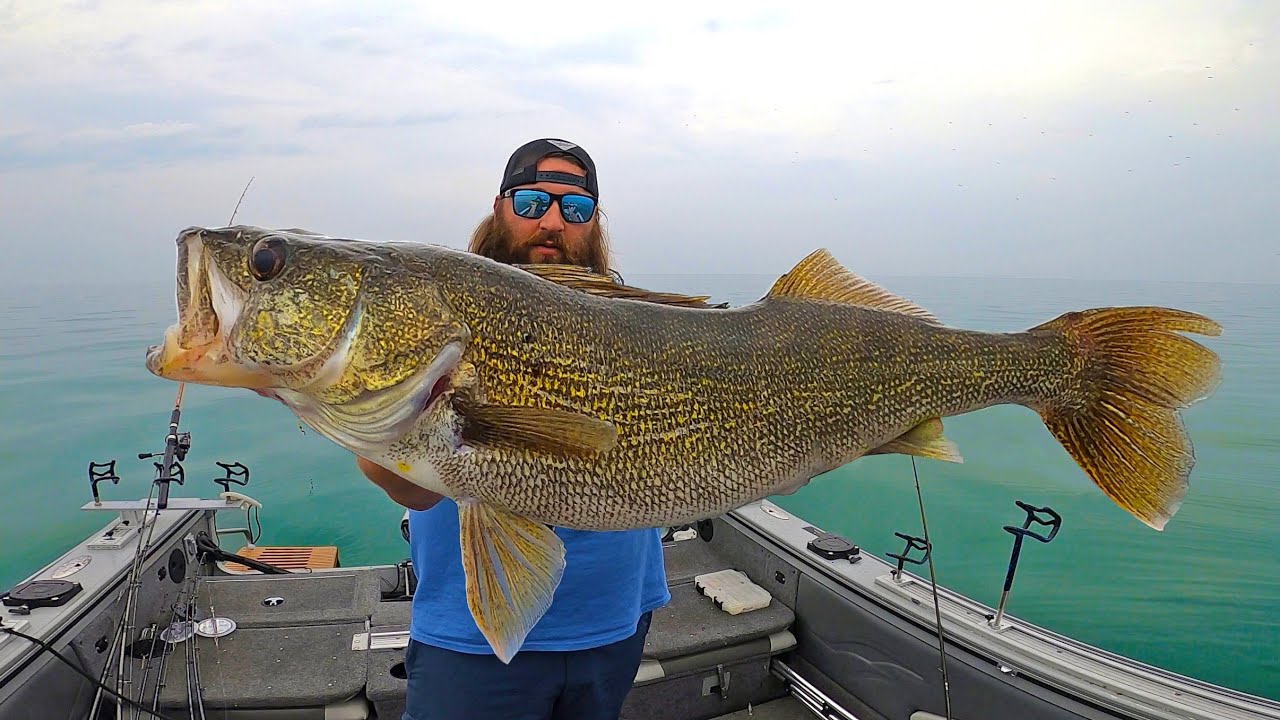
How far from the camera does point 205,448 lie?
13695 mm

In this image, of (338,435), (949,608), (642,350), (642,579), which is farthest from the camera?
(949,608)

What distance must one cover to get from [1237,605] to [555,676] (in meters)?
10.0

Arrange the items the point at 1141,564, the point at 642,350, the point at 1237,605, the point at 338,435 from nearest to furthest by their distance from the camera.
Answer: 1. the point at 338,435
2. the point at 642,350
3. the point at 1237,605
4. the point at 1141,564

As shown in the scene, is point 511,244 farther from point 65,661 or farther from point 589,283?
point 65,661

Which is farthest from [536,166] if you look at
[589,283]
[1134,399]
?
[1134,399]

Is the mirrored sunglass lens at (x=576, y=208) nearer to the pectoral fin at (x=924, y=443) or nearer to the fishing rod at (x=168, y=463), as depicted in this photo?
the pectoral fin at (x=924, y=443)

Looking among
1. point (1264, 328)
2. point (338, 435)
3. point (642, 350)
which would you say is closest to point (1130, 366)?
point (642, 350)

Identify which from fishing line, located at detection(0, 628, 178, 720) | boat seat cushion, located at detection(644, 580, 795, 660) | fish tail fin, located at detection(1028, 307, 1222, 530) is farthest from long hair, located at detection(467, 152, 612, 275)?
fishing line, located at detection(0, 628, 178, 720)

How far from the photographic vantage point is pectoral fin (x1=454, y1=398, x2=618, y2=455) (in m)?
1.59

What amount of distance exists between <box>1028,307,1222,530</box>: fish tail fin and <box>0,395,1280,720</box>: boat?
Answer: 958 millimetres

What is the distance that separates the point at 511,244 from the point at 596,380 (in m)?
1.20

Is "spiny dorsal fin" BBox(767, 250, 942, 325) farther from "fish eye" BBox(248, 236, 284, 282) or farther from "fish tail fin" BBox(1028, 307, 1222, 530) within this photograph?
"fish eye" BBox(248, 236, 284, 282)

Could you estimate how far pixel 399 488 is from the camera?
1.82 meters

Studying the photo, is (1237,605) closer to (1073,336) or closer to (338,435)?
(1073,336)
